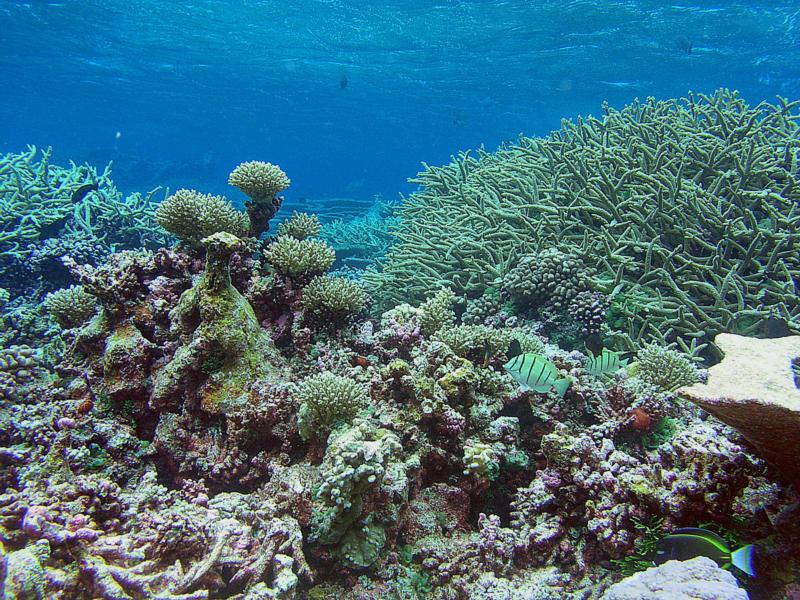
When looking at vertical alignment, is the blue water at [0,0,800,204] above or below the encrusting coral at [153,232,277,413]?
above

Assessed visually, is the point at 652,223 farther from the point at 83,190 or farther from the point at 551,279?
the point at 83,190

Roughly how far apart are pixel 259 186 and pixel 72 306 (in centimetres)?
232

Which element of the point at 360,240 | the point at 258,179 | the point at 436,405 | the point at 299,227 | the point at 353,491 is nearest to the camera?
the point at 353,491

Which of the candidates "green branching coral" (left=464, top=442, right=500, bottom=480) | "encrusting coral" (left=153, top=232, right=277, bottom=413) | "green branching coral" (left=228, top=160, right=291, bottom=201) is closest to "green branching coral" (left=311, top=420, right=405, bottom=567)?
"green branching coral" (left=464, top=442, right=500, bottom=480)

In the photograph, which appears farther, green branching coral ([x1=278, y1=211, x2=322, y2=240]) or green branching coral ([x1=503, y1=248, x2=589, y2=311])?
green branching coral ([x1=278, y1=211, x2=322, y2=240])

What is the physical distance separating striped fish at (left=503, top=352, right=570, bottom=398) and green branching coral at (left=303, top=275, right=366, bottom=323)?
1.89m

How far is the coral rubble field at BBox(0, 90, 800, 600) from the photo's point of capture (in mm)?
2105

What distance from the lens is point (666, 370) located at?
3549 mm

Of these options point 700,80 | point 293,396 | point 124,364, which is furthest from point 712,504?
point 700,80

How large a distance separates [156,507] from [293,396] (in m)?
1.09

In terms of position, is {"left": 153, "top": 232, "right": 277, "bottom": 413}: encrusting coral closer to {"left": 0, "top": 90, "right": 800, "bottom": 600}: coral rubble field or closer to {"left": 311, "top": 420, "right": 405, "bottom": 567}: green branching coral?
{"left": 0, "top": 90, "right": 800, "bottom": 600}: coral rubble field

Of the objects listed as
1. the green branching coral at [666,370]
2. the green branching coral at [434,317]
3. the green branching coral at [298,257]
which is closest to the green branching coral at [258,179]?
the green branching coral at [298,257]

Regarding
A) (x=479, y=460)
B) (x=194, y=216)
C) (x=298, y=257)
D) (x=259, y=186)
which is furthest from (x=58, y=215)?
(x=479, y=460)

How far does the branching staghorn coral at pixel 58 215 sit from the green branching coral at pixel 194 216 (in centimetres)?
396
